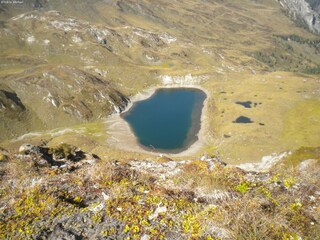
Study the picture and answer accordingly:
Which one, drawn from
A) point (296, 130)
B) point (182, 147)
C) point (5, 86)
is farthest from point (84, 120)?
point (296, 130)

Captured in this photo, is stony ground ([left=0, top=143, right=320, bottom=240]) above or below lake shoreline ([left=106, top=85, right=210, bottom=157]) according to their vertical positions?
above

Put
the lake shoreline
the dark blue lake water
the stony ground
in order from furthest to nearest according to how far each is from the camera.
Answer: the dark blue lake water → the lake shoreline → the stony ground

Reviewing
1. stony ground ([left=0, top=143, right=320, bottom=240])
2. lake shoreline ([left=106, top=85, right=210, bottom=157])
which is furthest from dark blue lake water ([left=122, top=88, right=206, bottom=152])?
stony ground ([left=0, top=143, right=320, bottom=240])

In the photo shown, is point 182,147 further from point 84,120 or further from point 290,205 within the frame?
point 290,205

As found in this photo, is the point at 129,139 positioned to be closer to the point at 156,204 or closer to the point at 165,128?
the point at 165,128

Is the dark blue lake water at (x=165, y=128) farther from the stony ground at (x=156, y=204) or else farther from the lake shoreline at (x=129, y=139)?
the stony ground at (x=156, y=204)

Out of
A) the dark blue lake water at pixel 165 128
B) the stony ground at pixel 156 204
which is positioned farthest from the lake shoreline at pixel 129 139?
the stony ground at pixel 156 204

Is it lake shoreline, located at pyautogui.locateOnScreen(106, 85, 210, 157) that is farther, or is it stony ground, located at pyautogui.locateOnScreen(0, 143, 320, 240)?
lake shoreline, located at pyautogui.locateOnScreen(106, 85, 210, 157)

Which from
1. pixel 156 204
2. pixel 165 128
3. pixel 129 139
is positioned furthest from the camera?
pixel 165 128

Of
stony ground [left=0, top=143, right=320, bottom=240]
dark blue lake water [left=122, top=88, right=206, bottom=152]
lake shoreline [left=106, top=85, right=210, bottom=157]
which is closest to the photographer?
stony ground [left=0, top=143, right=320, bottom=240]

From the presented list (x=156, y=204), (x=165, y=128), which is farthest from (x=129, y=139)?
(x=156, y=204)

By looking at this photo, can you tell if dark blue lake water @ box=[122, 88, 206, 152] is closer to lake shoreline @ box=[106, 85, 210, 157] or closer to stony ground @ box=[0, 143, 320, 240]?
lake shoreline @ box=[106, 85, 210, 157]

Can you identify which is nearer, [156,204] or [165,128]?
[156,204]
